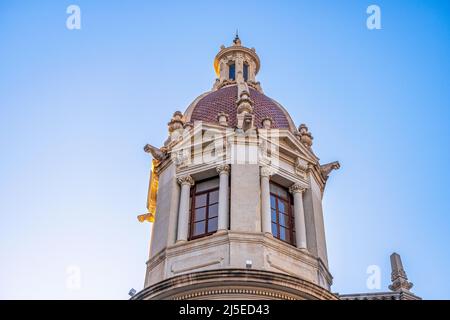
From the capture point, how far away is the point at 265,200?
2444 cm

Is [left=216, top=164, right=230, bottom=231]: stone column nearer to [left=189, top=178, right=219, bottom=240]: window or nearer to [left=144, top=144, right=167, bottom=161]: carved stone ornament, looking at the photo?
[left=189, top=178, right=219, bottom=240]: window

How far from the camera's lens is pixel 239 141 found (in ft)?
84.6

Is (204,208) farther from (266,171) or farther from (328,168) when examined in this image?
(328,168)

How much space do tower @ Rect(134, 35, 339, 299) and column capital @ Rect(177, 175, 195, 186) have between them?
0.04 meters

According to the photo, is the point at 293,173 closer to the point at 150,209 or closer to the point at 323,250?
the point at 323,250

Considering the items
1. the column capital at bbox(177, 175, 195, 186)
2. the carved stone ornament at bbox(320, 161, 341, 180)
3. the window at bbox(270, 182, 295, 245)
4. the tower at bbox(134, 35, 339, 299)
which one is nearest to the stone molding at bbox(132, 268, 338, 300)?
the tower at bbox(134, 35, 339, 299)

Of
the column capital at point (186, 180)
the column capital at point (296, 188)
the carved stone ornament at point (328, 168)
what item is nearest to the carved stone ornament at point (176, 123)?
the column capital at point (186, 180)

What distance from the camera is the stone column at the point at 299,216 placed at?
966 inches

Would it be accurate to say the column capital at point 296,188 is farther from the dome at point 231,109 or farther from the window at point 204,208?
the dome at point 231,109

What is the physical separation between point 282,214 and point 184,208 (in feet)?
11.4

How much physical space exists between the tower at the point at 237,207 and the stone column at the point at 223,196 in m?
0.04

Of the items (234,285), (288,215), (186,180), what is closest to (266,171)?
(288,215)
